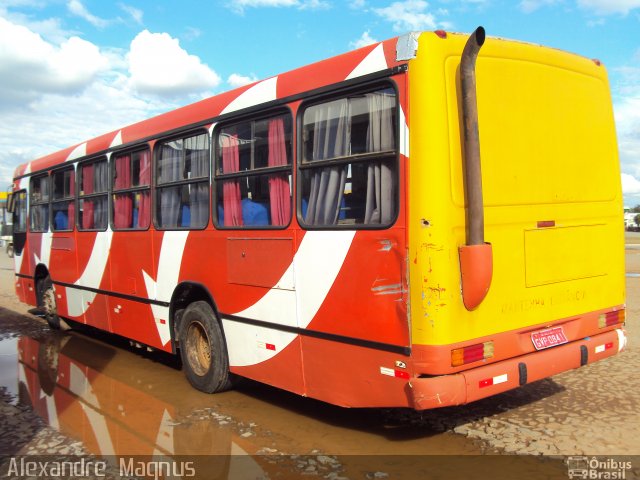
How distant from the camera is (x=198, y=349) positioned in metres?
6.11

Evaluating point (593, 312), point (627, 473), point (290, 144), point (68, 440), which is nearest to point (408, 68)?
point (290, 144)

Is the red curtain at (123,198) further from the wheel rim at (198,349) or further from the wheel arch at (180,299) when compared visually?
the wheel rim at (198,349)

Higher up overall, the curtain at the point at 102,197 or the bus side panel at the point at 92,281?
the curtain at the point at 102,197

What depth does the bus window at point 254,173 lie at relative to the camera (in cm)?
490

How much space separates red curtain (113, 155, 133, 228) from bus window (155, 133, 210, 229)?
2.48 feet

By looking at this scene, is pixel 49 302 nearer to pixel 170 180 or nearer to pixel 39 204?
pixel 39 204

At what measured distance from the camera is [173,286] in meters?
6.30

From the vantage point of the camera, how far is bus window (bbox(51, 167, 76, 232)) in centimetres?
866

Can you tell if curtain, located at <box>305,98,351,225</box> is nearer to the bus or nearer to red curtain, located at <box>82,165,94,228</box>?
the bus

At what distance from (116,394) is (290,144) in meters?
3.26

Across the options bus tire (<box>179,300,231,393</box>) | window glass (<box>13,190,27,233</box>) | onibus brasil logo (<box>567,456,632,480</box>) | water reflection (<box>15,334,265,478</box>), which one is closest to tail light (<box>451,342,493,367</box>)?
onibus brasil logo (<box>567,456,632,480</box>)

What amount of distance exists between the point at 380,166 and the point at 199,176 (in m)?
2.46

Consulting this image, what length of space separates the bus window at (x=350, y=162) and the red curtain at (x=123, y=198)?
3333 mm

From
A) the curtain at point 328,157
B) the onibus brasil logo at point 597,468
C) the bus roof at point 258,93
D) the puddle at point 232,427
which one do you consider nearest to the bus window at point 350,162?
the curtain at point 328,157
